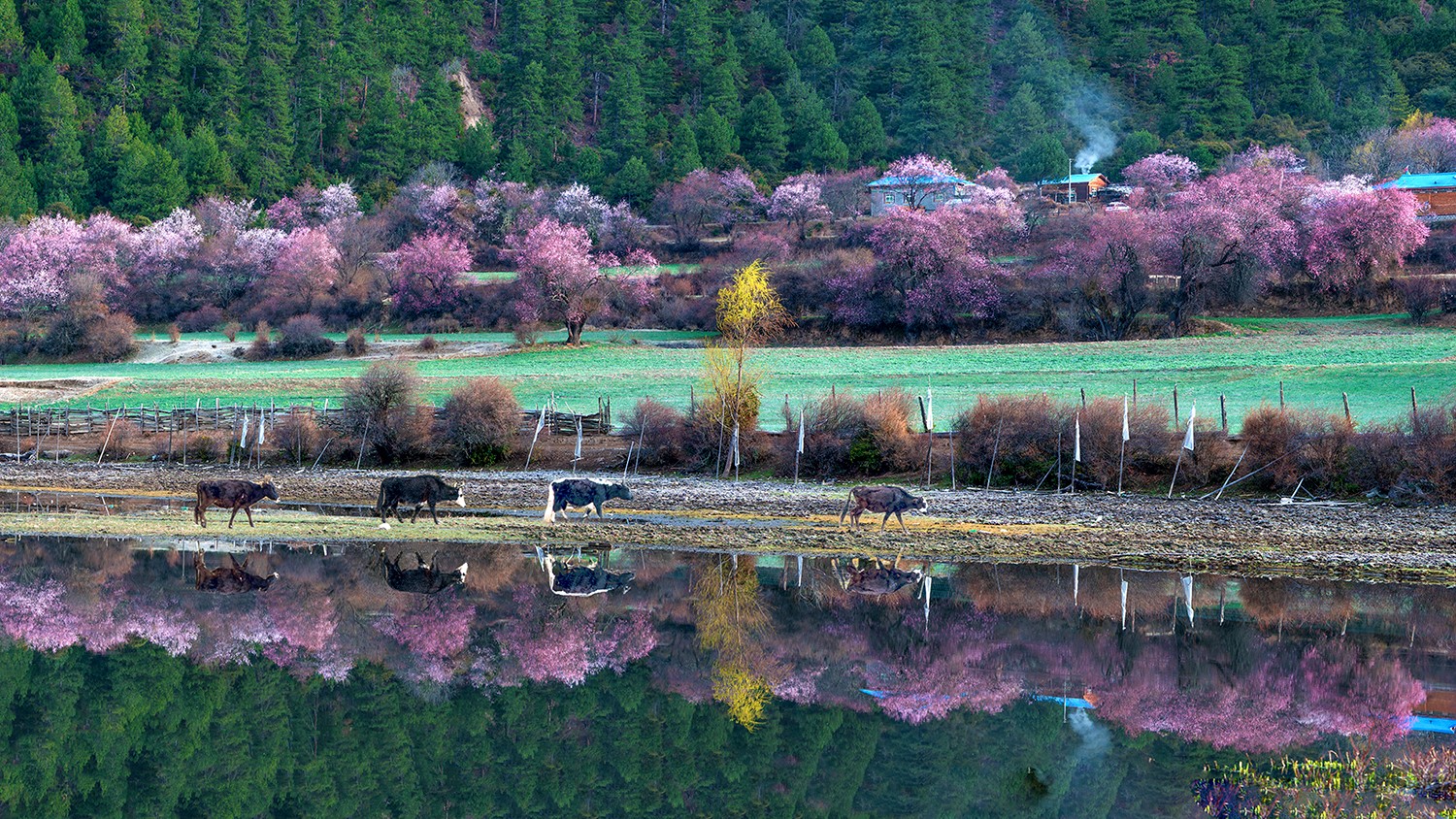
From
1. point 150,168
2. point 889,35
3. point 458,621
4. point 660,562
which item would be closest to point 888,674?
point 458,621

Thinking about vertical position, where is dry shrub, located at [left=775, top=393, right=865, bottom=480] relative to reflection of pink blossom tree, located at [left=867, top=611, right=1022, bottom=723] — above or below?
above

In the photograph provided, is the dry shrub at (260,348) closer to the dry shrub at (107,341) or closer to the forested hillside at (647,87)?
the dry shrub at (107,341)

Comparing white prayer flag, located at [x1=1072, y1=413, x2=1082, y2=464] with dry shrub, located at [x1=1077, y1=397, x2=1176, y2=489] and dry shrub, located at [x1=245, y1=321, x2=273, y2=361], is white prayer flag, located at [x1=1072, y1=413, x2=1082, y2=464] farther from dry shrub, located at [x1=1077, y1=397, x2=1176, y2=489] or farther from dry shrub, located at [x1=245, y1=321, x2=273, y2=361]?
dry shrub, located at [x1=245, y1=321, x2=273, y2=361]

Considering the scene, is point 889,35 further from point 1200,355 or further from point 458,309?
point 1200,355

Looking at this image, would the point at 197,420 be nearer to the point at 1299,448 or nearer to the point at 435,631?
the point at 435,631

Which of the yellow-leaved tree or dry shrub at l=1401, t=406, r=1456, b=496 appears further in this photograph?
the yellow-leaved tree

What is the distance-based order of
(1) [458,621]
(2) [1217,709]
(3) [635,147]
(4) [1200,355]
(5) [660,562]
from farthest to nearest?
(3) [635,147], (4) [1200,355], (5) [660,562], (1) [458,621], (2) [1217,709]

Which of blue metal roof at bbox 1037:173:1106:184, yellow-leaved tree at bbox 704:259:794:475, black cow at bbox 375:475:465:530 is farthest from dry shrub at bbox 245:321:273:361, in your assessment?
blue metal roof at bbox 1037:173:1106:184

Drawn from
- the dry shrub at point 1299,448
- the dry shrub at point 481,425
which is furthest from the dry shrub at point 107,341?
the dry shrub at point 1299,448
